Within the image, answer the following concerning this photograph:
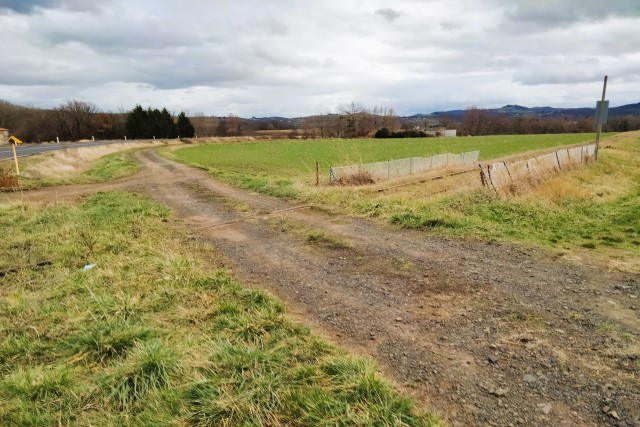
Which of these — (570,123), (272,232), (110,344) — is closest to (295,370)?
(110,344)

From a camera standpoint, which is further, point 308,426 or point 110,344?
point 110,344

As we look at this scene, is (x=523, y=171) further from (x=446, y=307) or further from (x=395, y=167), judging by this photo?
(x=446, y=307)

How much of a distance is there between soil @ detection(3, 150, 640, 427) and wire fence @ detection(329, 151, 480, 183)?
286 inches

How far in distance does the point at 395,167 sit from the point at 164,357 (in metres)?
16.2

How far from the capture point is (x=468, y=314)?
4605 mm

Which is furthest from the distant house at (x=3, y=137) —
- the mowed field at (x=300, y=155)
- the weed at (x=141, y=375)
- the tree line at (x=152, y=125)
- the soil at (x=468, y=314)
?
the weed at (x=141, y=375)

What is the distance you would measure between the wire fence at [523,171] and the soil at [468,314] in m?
5.18

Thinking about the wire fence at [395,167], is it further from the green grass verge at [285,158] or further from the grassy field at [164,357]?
the grassy field at [164,357]

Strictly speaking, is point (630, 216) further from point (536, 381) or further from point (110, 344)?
point (110, 344)

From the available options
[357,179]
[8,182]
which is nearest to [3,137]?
[8,182]

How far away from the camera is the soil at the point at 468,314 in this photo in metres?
3.16

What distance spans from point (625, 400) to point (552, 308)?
1.68m

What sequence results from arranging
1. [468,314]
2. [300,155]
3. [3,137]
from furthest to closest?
[3,137] < [300,155] < [468,314]

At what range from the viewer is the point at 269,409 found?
10.0ft
